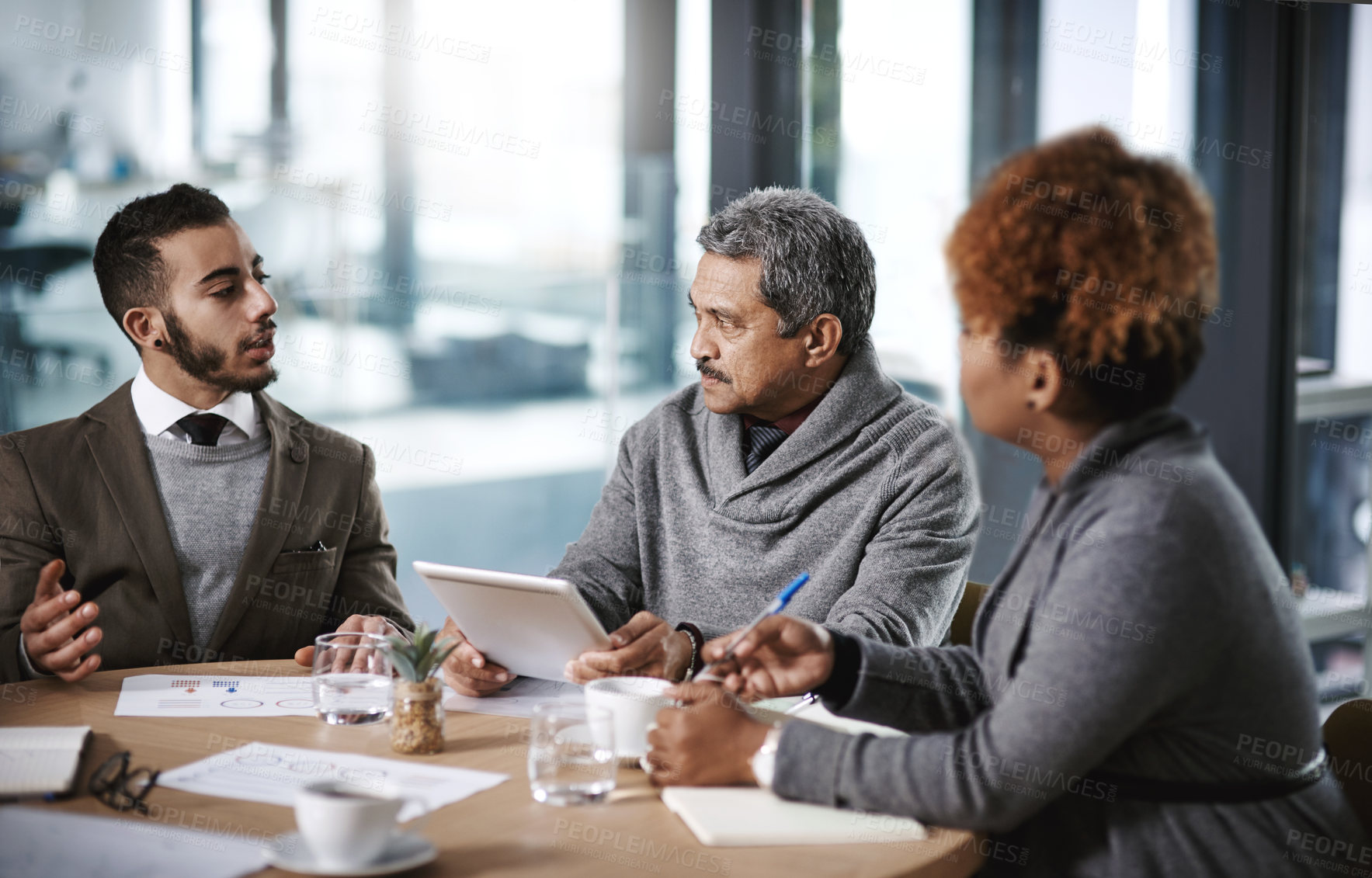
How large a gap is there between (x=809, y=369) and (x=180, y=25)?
7.76 ft

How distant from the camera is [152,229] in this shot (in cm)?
219

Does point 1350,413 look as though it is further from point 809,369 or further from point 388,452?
point 388,452

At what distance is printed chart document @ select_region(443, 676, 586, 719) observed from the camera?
5.31 feet

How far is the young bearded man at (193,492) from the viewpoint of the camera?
1965 mm

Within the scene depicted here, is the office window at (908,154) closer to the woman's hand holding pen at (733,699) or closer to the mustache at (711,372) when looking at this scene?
the mustache at (711,372)

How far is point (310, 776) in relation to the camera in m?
1.32

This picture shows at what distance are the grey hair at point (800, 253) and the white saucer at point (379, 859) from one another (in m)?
1.21

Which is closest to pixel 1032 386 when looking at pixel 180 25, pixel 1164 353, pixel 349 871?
pixel 1164 353

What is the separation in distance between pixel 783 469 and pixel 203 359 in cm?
109

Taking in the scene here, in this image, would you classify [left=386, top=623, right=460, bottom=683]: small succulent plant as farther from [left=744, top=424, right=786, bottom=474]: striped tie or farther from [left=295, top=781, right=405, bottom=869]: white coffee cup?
[left=744, top=424, right=786, bottom=474]: striped tie

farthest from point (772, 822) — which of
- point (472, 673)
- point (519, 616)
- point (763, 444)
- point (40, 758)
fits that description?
point (763, 444)

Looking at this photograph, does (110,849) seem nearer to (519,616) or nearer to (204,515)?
(519,616)

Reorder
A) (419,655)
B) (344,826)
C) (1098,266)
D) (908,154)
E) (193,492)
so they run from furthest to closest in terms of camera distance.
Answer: (908,154) < (193,492) < (419,655) < (1098,266) < (344,826)

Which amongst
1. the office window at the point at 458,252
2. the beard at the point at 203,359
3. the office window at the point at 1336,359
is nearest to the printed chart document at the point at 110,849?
the beard at the point at 203,359
